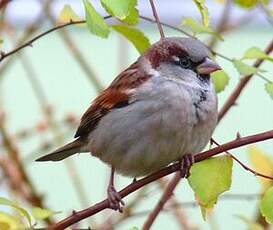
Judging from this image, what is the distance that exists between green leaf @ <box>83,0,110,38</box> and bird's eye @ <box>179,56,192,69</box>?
52 centimetres

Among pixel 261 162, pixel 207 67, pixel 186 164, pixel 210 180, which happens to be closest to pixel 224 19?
pixel 261 162

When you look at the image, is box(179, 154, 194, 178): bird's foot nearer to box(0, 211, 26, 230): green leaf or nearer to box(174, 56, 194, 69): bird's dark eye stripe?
box(174, 56, 194, 69): bird's dark eye stripe

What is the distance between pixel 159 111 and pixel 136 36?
0.73ft

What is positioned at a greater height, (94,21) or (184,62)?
(94,21)


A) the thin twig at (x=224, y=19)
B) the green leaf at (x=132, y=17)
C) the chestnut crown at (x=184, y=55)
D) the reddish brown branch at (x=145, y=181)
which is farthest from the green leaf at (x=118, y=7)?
the thin twig at (x=224, y=19)

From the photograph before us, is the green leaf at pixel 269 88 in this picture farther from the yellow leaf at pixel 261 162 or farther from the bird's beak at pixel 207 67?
the yellow leaf at pixel 261 162

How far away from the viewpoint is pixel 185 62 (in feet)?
6.25

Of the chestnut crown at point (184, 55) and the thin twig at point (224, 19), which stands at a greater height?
the chestnut crown at point (184, 55)

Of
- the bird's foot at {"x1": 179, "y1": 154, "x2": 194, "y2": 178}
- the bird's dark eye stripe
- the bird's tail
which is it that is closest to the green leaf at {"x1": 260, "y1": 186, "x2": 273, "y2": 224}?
the bird's foot at {"x1": 179, "y1": 154, "x2": 194, "y2": 178}

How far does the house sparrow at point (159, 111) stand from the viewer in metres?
1.82

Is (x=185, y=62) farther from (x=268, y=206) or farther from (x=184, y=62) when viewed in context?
(x=268, y=206)

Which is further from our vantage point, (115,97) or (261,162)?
(261,162)

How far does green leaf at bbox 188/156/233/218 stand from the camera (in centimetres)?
142

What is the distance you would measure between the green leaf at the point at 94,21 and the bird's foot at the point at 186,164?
379 millimetres
